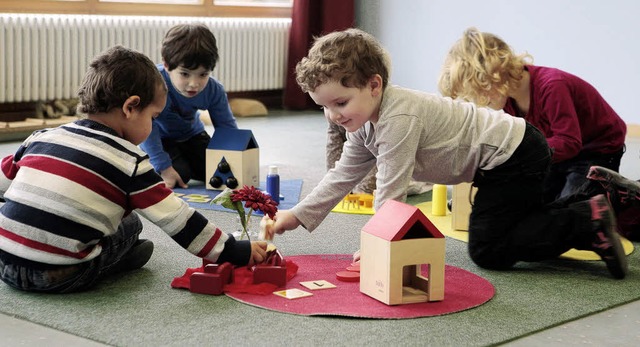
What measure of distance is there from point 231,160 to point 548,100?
992 mm

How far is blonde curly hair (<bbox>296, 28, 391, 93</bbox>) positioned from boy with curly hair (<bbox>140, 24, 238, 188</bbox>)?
3.18 feet

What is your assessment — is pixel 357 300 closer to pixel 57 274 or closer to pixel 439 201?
pixel 57 274

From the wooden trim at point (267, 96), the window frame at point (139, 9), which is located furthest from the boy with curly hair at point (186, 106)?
the wooden trim at point (267, 96)

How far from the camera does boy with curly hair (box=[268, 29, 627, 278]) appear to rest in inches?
66.7

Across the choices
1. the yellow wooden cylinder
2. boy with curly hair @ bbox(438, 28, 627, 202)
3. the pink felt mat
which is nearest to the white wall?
boy with curly hair @ bbox(438, 28, 627, 202)

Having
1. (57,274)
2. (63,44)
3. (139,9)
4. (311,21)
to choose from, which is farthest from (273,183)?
(311,21)

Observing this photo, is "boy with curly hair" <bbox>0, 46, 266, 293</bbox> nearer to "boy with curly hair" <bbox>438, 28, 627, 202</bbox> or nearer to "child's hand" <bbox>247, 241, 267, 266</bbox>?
"child's hand" <bbox>247, 241, 267, 266</bbox>

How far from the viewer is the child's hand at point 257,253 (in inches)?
65.9

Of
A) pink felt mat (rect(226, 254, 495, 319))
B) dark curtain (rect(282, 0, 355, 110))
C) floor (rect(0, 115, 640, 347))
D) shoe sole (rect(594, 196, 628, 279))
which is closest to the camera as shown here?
floor (rect(0, 115, 640, 347))

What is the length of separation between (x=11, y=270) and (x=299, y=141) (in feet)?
7.79

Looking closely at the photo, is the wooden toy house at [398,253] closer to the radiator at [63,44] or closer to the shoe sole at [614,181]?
the shoe sole at [614,181]

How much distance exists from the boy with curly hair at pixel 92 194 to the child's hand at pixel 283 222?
0.18 m

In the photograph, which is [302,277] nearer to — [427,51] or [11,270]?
[11,270]

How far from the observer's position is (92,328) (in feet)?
4.67
